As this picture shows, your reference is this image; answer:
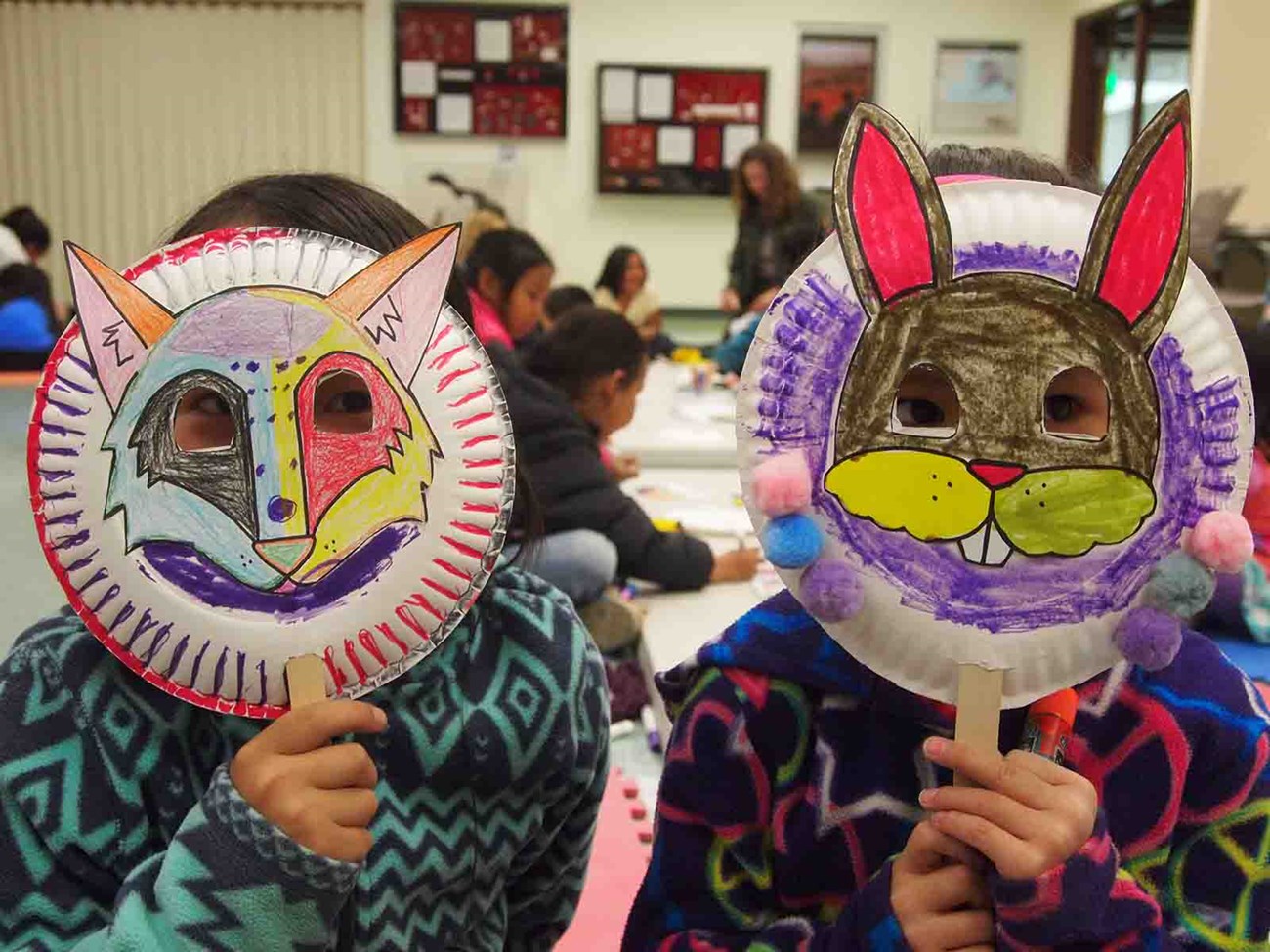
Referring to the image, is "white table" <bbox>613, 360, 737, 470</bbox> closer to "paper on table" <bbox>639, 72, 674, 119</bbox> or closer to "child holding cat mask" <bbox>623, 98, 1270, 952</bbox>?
"child holding cat mask" <bbox>623, 98, 1270, 952</bbox>

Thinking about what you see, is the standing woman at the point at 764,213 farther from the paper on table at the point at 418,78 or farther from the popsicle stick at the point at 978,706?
the popsicle stick at the point at 978,706

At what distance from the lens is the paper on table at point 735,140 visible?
5.96 m

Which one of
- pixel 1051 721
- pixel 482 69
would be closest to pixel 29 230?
pixel 482 69

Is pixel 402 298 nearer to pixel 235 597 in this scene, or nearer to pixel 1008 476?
pixel 235 597

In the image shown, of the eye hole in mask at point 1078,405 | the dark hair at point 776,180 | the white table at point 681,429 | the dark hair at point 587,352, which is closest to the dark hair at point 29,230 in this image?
the white table at point 681,429

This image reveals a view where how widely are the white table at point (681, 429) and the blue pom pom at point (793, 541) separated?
1.70 metres

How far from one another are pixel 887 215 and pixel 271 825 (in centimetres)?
42

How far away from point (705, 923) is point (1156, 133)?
0.48 m

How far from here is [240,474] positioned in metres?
0.65

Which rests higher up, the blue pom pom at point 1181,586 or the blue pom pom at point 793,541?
the blue pom pom at point 793,541

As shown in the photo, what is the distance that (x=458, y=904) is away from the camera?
2.54 ft

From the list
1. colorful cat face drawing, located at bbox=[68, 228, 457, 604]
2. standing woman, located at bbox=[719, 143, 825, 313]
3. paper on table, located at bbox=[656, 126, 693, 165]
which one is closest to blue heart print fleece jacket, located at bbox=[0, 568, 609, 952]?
colorful cat face drawing, located at bbox=[68, 228, 457, 604]

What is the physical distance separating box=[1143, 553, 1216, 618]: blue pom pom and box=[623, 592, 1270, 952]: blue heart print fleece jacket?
0.08 metres

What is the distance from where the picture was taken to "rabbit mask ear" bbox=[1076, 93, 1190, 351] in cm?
61
